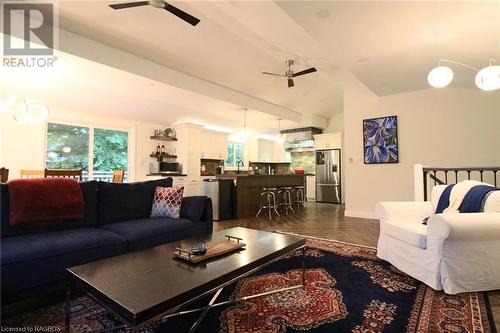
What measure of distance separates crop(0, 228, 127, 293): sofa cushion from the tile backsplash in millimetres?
7758

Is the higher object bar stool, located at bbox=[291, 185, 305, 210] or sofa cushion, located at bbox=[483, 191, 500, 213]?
sofa cushion, located at bbox=[483, 191, 500, 213]

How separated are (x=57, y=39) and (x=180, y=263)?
126 inches

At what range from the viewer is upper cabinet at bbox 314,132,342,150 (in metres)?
8.12

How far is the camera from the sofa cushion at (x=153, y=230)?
7.64ft

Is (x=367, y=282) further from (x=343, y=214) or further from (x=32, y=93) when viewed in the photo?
(x=32, y=93)

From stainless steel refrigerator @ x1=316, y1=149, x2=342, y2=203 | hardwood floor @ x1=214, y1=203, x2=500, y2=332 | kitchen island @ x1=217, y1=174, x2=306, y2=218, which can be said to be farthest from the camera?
stainless steel refrigerator @ x1=316, y1=149, x2=342, y2=203

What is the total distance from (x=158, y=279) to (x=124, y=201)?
69.6 inches

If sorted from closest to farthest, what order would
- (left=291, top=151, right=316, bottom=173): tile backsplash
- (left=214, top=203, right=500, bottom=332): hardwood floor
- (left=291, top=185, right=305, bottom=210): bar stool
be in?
(left=214, top=203, right=500, bottom=332): hardwood floor
(left=291, top=185, right=305, bottom=210): bar stool
(left=291, top=151, right=316, bottom=173): tile backsplash

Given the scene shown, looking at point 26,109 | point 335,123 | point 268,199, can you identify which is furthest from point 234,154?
point 26,109

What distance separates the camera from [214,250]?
1.78 meters

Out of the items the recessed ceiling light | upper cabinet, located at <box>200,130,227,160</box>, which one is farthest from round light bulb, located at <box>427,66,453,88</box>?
upper cabinet, located at <box>200,130,227,160</box>

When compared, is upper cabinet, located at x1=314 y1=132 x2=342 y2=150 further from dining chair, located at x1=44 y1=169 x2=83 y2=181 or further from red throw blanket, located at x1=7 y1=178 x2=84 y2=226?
red throw blanket, located at x1=7 y1=178 x2=84 y2=226

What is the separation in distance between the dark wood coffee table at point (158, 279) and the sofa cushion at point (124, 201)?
116cm

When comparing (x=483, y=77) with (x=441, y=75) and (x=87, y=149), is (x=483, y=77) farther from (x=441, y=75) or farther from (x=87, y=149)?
(x=87, y=149)
